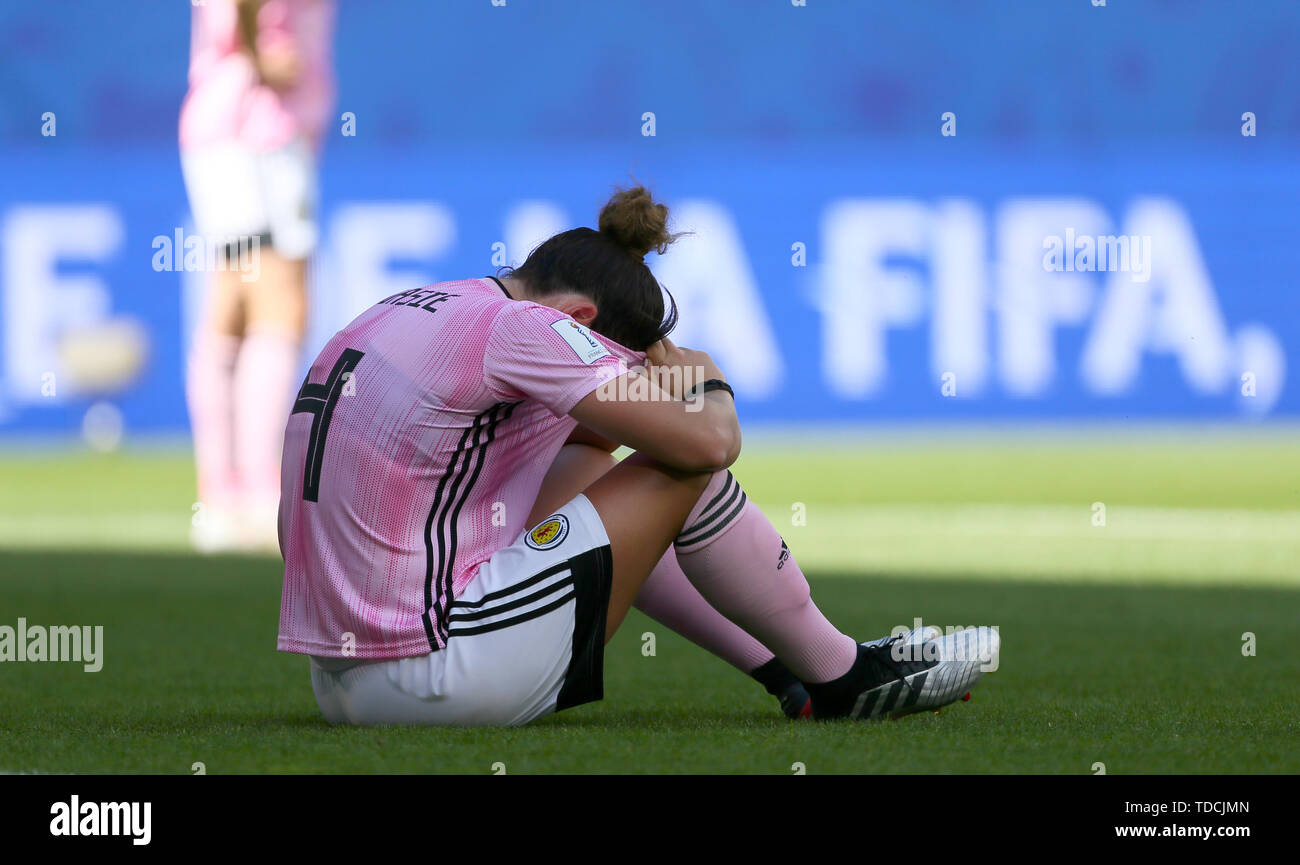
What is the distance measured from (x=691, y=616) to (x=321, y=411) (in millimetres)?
669

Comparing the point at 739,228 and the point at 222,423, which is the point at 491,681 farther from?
the point at 739,228

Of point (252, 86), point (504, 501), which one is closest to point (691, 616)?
point (504, 501)

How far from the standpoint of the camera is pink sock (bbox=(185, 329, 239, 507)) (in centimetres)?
718

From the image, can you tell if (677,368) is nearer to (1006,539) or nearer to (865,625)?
(865,625)

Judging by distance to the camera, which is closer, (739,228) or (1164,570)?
(1164,570)

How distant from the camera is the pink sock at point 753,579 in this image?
2125 mm

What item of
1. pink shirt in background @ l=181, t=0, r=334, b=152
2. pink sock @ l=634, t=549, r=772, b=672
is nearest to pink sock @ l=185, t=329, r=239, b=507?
pink shirt in background @ l=181, t=0, r=334, b=152

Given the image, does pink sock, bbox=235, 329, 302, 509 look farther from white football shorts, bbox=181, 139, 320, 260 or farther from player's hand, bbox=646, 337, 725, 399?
player's hand, bbox=646, 337, 725, 399

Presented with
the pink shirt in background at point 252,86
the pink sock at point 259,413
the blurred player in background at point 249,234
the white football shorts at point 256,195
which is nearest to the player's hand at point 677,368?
the blurred player in background at point 249,234

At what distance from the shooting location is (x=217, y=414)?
719 centimetres

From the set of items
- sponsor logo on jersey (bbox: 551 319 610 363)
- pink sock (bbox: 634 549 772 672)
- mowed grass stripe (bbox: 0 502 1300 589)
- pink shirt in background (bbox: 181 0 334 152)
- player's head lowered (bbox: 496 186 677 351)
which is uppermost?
pink shirt in background (bbox: 181 0 334 152)

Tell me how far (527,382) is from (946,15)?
823 centimetres

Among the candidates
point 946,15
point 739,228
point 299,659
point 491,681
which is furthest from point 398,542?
point 946,15
